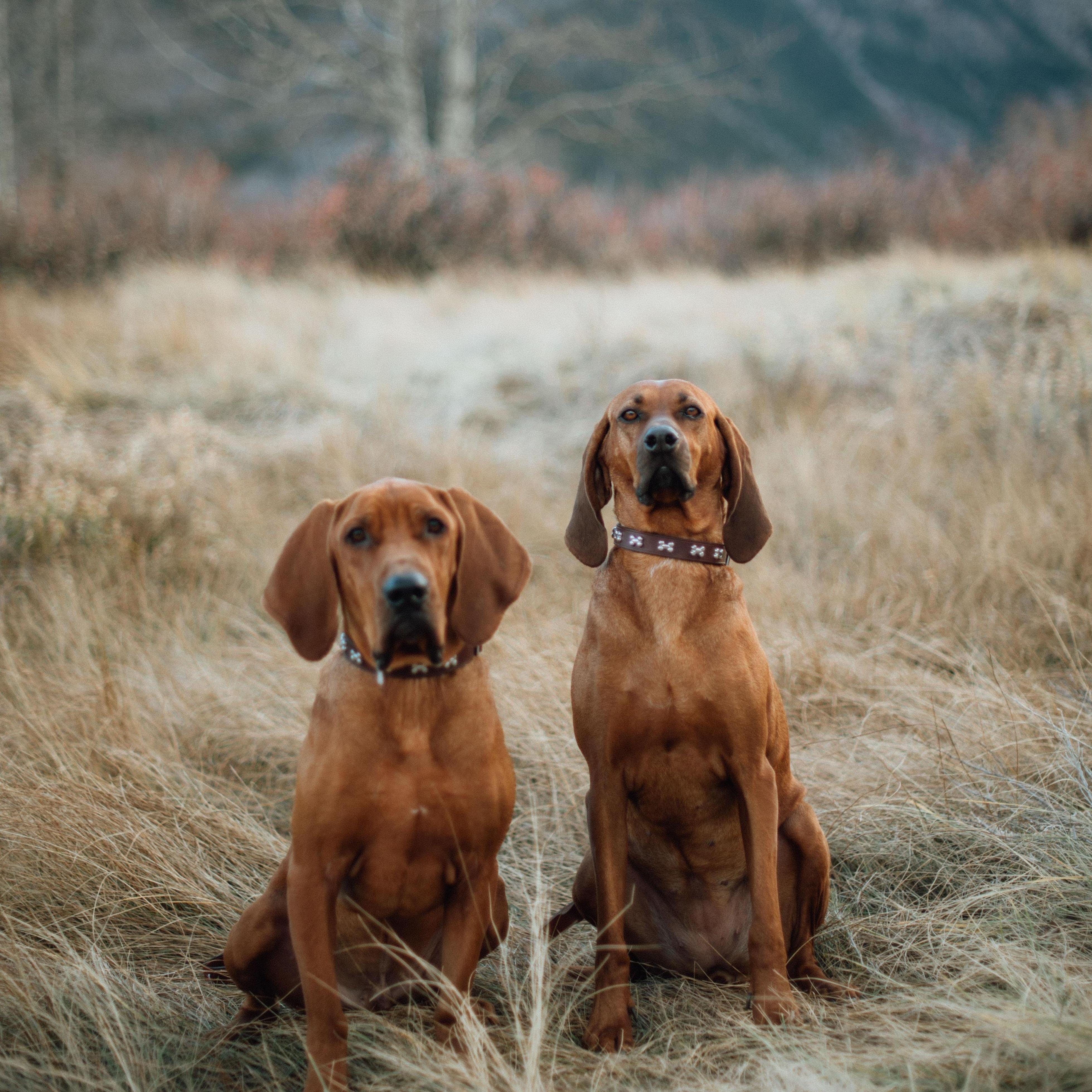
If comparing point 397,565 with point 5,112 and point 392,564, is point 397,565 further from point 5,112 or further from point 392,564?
point 5,112

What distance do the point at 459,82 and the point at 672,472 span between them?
14596 millimetres

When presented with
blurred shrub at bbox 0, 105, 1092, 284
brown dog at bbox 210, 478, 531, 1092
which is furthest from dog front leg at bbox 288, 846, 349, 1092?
blurred shrub at bbox 0, 105, 1092, 284

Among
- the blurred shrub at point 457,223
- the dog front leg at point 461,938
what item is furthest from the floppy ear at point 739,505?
the blurred shrub at point 457,223

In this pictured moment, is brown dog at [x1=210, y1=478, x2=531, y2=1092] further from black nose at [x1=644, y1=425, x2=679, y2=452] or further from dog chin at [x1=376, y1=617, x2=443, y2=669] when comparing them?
black nose at [x1=644, y1=425, x2=679, y2=452]

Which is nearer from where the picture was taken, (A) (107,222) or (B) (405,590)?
(B) (405,590)

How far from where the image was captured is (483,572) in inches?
87.3

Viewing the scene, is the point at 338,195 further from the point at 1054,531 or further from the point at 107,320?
the point at 1054,531

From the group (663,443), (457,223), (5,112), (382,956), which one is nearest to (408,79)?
(457,223)

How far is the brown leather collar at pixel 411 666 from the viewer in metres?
2.12

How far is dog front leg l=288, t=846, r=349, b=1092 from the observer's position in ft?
6.66

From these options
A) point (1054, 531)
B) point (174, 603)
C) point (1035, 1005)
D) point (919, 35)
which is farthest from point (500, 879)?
point (919, 35)

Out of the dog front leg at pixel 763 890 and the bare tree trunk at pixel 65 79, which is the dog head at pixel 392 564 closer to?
the dog front leg at pixel 763 890

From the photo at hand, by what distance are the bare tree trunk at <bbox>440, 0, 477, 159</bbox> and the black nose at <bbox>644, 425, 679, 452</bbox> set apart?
1349 cm

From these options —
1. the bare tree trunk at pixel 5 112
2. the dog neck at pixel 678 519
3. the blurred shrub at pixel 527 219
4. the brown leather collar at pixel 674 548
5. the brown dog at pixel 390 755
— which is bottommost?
the brown dog at pixel 390 755
